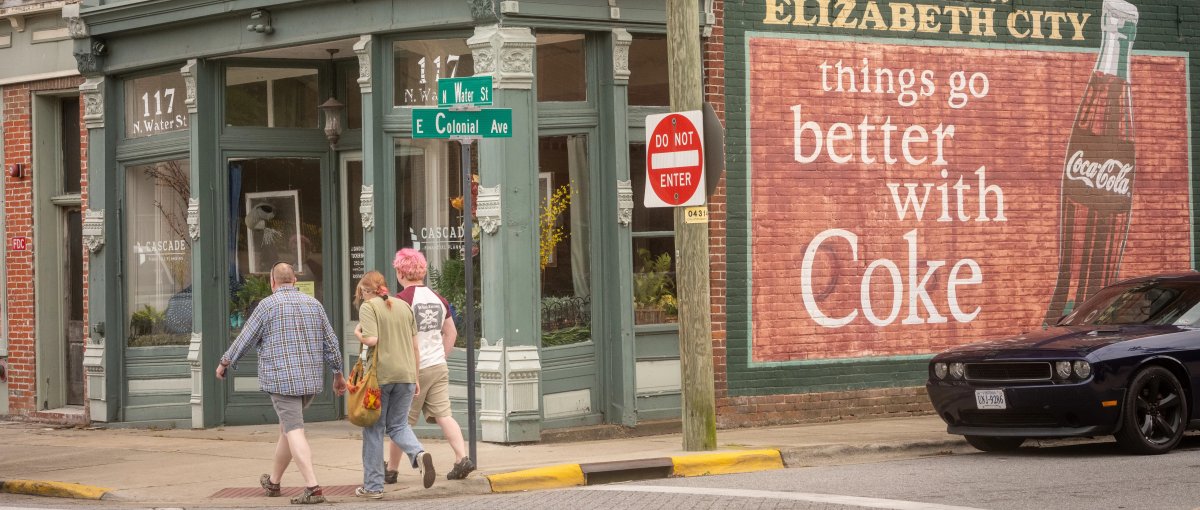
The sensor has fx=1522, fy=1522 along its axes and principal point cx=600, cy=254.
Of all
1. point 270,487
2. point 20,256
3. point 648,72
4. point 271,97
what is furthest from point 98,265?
point 270,487

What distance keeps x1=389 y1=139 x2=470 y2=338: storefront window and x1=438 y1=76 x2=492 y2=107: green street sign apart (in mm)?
2739

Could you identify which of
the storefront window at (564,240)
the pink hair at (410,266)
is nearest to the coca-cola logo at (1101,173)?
the storefront window at (564,240)

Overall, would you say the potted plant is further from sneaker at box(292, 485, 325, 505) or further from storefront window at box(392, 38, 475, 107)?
sneaker at box(292, 485, 325, 505)

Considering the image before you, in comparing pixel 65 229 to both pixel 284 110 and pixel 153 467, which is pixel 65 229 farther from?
pixel 153 467

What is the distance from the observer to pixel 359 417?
10305 mm

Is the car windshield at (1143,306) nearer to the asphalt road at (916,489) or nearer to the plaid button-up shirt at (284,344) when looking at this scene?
the asphalt road at (916,489)

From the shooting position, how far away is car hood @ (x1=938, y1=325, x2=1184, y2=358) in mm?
11625

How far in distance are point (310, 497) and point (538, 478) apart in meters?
1.67

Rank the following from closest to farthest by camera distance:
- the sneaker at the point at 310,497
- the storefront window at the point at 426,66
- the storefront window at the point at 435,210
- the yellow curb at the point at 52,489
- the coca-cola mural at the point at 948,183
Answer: the sneaker at the point at 310,497, the yellow curb at the point at 52,489, the storefront window at the point at 426,66, the storefront window at the point at 435,210, the coca-cola mural at the point at 948,183

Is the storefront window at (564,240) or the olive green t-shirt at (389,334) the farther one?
the storefront window at (564,240)

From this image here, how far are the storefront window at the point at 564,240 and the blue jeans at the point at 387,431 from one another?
312 centimetres

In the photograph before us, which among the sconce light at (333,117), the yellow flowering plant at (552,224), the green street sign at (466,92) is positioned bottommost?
the yellow flowering plant at (552,224)

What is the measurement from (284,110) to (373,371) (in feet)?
19.8

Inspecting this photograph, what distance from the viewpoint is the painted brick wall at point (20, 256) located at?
17.0m
